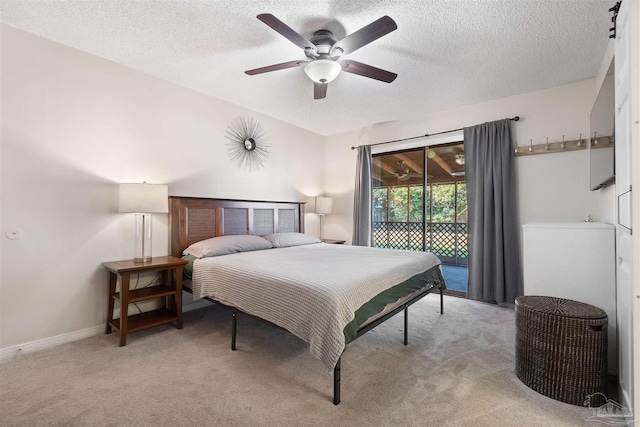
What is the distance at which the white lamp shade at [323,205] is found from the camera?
15.6ft

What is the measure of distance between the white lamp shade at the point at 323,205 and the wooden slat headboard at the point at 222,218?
384mm

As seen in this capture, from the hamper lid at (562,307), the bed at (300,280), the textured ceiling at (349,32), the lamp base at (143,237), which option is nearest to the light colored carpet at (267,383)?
the bed at (300,280)

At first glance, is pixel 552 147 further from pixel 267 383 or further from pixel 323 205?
pixel 267 383

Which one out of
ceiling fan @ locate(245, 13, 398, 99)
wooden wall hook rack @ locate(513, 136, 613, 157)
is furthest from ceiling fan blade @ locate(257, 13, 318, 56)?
wooden wall hook rack @ locate(513, 136, 613, 157)

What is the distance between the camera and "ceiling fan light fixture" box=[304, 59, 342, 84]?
2.21 metres

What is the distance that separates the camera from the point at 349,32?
222 centimetres

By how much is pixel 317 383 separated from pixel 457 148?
379cm

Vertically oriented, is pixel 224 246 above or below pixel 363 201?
below

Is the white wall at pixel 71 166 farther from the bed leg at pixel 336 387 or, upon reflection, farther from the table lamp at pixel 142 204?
the bed leg at pixel 336 387

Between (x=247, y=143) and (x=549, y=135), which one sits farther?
(x=247, y=143)

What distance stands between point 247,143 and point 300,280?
8.73ft

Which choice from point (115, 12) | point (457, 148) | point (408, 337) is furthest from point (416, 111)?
point (115, 12)

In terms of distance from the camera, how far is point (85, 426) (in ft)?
4.76

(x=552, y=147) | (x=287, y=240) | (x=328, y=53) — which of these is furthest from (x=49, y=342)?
(x=552, y=147)
